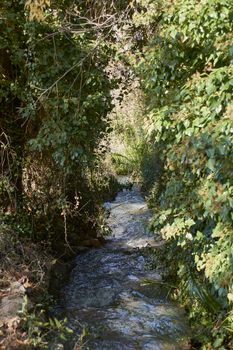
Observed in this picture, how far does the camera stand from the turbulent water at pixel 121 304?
5.27 m

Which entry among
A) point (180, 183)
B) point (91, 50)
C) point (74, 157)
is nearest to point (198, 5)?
point (180, 183)

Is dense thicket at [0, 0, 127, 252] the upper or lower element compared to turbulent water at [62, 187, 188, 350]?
upper

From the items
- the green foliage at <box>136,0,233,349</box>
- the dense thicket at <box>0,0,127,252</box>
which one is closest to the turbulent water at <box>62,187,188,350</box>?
the green foliage at <box>136,0,233,349</box>

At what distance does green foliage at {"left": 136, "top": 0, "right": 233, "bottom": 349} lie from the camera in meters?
3.97

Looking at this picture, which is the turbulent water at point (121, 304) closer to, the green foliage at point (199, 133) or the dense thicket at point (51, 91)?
the green foliage at point (199, 133)

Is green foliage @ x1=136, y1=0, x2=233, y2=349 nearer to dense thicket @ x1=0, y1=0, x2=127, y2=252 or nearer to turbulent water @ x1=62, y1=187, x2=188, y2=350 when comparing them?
turbulent water @ x1=62, y1=187, x2=188, y2=350

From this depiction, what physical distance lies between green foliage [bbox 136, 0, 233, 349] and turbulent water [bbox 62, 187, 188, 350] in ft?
1.80

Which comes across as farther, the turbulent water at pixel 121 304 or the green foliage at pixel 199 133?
the turbulent water at pixel 121 304

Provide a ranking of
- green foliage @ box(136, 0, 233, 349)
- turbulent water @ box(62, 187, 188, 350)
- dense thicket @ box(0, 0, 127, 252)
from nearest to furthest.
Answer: green foliage @ box(136, 0, 233, 349)
turbulent water @ box(62, 187, 188, 350)
dense thicket @ box(0, 0, 127, 252)

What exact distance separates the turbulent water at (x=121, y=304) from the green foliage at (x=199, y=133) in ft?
1.80

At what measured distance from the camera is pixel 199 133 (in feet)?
13.3

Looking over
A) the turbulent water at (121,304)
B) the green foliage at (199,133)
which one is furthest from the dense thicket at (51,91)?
the green foliage at (199,133)

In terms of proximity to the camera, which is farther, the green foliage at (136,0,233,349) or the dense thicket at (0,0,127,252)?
the dense thicket at (0,0,127,252)

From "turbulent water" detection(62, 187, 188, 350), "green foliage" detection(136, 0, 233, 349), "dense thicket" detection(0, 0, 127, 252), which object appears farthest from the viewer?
"dense thicket" detection(0, 0, 127, 252)
